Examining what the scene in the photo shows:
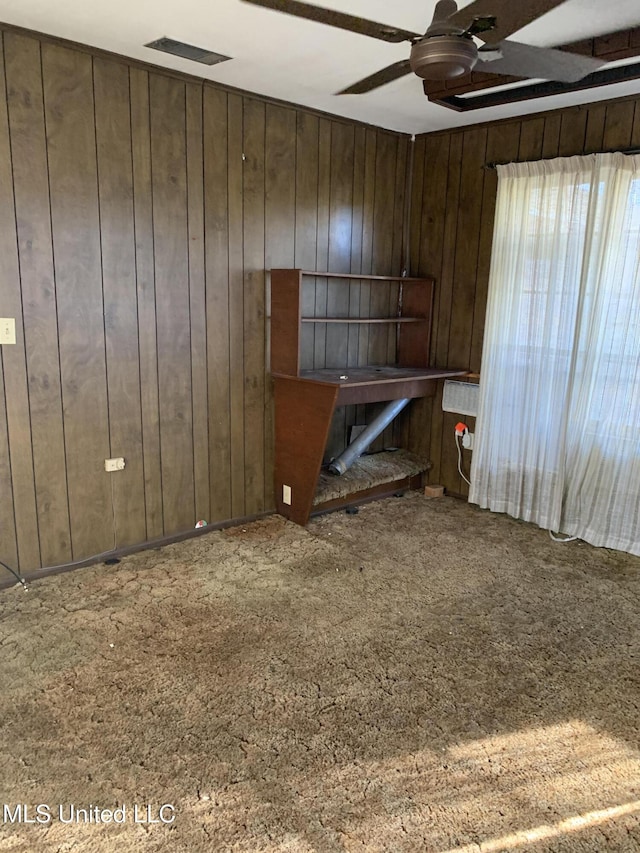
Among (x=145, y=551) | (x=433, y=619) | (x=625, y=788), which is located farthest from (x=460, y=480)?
(x=625, y=788)

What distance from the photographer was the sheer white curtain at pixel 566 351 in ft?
11.1

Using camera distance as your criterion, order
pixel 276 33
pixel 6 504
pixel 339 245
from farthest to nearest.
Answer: pixel 339 245, pixel 6 504, pixel 276 33

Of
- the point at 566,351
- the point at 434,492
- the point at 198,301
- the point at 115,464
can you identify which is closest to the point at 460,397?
the point at 434,492

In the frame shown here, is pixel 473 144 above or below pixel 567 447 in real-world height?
above

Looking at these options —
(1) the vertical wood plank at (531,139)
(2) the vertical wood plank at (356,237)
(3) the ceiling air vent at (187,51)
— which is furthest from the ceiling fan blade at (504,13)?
(2) the vertical wood plank at (356,237)

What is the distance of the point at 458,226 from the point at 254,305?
5.02 ft

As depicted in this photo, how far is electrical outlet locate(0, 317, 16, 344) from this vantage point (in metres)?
2.77

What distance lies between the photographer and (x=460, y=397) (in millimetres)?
4309

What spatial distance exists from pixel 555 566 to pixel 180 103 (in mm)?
3045

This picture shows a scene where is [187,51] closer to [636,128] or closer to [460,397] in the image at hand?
[636,128]

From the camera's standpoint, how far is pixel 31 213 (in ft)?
9.14

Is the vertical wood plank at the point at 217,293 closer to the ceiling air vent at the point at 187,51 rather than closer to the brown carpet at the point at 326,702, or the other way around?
the ceiling air vent at the point at 187,51

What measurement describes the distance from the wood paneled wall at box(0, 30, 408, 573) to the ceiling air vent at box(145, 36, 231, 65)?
229 mm

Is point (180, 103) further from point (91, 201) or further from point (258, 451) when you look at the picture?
point (258, 451)
